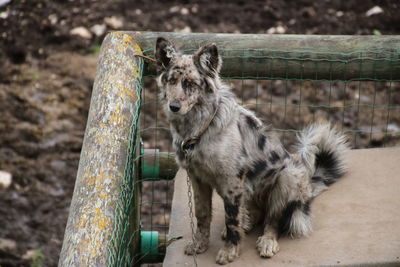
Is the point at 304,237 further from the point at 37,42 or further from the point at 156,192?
the point at 37,42

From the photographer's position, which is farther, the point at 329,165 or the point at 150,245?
the point at 150,245

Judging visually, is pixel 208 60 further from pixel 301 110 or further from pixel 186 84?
pixel 301 110

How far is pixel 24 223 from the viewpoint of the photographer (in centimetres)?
558

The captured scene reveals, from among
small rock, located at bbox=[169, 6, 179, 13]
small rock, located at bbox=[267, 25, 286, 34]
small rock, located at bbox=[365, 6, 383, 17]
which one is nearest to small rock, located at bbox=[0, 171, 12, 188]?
small rock, located at bbox=[169, 6, 179, 13]

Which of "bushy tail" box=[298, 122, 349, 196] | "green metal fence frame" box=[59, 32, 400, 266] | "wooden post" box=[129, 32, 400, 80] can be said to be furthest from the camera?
"wooden post" box=[129, 32, 400, 80]

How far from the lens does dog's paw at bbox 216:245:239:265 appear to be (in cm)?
349

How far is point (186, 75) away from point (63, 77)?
392 centimetres

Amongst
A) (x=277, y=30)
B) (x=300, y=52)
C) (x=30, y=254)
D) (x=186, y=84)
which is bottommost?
(x=30, y=254)

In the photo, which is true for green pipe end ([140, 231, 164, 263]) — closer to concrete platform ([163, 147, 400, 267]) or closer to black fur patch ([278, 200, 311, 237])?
concrete platform ([163, 147, 400, 267])

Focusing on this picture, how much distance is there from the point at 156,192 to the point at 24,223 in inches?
49.8

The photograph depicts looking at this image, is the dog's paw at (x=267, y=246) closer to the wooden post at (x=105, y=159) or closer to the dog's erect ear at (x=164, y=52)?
the wooden post at (x=105, y=159)

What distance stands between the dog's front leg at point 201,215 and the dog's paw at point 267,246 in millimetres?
319

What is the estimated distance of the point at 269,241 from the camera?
3547 mm

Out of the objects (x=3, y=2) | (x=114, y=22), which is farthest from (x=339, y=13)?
(x=3, y=2)
